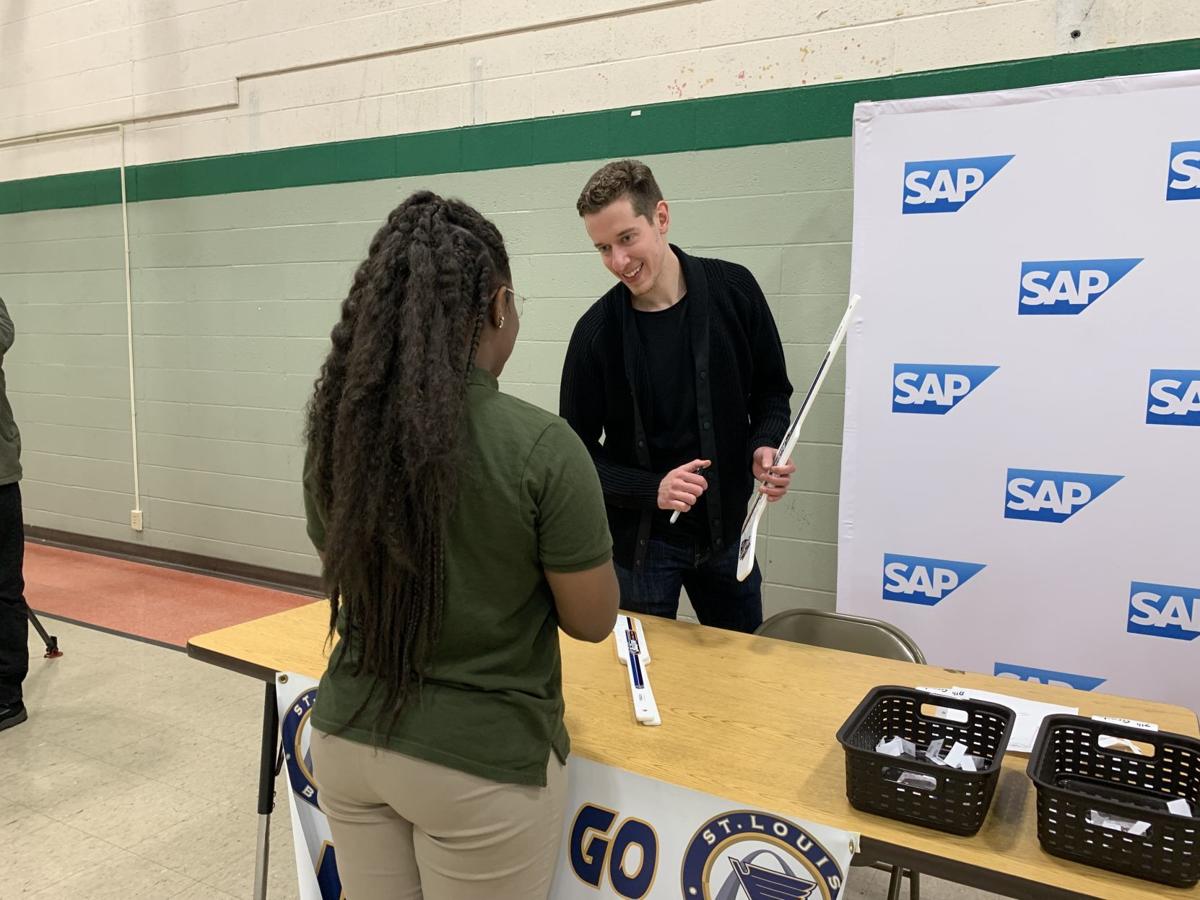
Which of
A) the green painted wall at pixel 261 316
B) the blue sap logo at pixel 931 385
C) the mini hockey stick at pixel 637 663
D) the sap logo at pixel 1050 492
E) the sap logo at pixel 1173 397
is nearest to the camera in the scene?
the mini hockey stick at pixel 637 663

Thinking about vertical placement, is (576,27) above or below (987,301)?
above

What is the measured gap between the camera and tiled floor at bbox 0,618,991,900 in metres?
2.06

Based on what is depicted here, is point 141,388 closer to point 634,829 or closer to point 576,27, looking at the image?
point 576,27

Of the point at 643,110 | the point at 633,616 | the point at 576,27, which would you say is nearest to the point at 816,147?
the point at 643,110

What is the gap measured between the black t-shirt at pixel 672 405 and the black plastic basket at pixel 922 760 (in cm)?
75

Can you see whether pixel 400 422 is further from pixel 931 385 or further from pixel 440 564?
pixel 931 385

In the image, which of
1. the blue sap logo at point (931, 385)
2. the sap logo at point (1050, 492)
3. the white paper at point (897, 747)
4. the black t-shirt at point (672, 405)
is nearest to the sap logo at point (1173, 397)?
the sap logo at point (1050, 492)

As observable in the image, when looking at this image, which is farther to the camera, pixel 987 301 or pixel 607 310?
pixel 987 301

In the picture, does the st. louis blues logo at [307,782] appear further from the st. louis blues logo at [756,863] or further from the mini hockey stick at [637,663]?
the st. louis blues logo at [756,863]

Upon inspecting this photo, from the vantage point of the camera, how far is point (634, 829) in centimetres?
123

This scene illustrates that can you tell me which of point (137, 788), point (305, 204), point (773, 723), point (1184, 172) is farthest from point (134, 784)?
point (1184, 172)

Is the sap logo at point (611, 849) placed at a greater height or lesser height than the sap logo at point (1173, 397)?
lesser

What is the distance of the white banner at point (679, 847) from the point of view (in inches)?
43.3

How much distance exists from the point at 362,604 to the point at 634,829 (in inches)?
21.3
